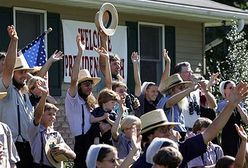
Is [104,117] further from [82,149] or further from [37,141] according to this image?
[37,141]

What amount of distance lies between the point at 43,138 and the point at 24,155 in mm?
289

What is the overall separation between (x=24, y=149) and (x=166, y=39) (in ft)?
28.0

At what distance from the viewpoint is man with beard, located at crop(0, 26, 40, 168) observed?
29.5 ft

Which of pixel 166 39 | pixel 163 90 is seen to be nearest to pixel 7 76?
pixel 163 90

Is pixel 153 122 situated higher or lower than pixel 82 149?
higher

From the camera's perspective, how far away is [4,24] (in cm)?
1408

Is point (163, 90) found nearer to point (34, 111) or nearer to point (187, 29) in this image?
point (34, 111)

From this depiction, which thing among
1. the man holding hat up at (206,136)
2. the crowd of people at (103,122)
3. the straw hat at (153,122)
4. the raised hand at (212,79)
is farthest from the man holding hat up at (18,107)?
the raised hand at (212,79)

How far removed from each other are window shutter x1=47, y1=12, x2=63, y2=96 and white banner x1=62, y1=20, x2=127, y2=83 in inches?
4.5

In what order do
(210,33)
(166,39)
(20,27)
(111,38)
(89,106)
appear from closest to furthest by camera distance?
(89,106)
(20,27)
(111,38)
(166,39)
(210,33)

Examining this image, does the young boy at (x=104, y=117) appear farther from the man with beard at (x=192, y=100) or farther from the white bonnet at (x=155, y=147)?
the white bonnet at (x=155, y=147)

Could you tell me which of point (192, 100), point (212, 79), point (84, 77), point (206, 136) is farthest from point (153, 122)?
point (192, 100)

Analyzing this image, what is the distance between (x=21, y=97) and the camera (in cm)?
913

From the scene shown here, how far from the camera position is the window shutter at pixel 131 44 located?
16.2 meters
